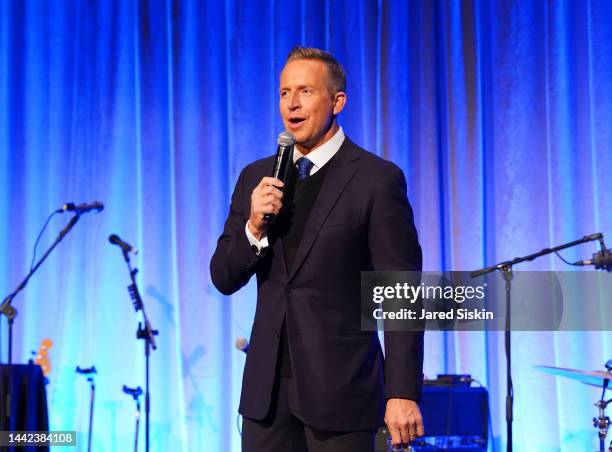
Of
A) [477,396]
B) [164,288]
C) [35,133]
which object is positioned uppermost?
[35,133]

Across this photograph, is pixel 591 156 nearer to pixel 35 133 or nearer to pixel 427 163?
pixel 427 163

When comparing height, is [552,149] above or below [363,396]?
above

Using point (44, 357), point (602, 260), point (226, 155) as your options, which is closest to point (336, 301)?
point (602, 260)

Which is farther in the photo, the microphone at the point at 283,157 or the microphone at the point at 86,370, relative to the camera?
the microphone at the point at 86,370

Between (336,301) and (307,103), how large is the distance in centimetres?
53

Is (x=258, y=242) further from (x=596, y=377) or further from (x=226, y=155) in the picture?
(x=226, y=155)

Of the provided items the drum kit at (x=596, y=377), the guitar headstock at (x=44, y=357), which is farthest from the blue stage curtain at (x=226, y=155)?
the drum kit at (x=596, y=377)

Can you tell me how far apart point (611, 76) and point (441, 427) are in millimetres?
2323

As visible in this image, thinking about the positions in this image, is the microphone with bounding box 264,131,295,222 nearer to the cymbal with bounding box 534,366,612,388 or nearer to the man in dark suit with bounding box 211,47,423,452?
the man in dark suit with bounding box 211,47,423,452

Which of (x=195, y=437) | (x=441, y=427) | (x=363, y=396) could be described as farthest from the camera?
(x=195, y=437)

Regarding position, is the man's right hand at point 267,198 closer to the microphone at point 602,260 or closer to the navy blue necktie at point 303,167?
the navy blue necktie at point 303,167

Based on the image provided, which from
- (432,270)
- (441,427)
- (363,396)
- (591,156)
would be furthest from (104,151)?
(363,396)

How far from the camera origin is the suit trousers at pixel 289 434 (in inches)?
65.1

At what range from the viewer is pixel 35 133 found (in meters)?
4.52
